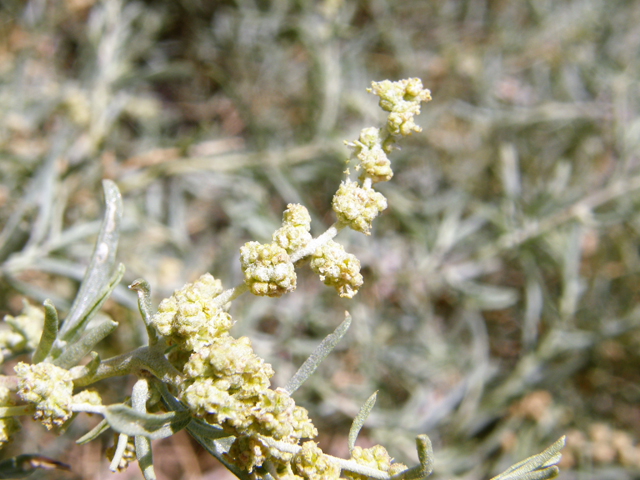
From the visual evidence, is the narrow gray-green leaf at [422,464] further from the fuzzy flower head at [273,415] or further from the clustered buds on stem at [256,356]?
the fuzzy flower head at [273,415]

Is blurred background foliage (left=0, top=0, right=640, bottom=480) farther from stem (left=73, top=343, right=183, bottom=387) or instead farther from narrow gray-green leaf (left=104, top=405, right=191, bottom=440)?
narrow gray-green leaf (left=104, top=405, right=191, bottom=440)

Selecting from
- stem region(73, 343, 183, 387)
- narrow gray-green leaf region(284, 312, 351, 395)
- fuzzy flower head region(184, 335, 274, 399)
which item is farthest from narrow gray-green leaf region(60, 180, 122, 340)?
narrow gray-green leaf region(284, 312, 351, 395)

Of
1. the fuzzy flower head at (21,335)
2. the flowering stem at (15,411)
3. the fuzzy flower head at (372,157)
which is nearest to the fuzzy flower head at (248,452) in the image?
the flowering stem at (15,411)

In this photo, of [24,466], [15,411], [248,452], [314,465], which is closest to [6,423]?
[15,411]

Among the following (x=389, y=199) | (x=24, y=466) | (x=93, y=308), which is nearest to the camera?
(x=93, y=308)

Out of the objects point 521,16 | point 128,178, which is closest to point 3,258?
point 128,178

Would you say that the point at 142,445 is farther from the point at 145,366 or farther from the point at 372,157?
the point at 372,157
